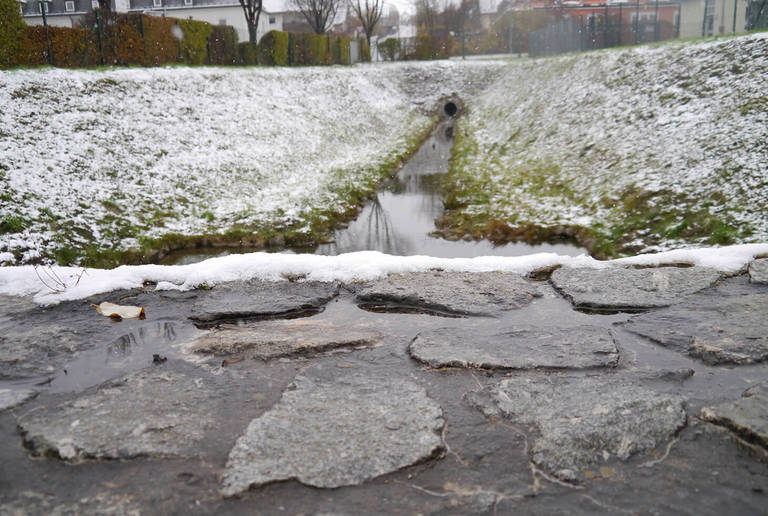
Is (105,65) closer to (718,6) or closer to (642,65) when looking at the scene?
(642,65)

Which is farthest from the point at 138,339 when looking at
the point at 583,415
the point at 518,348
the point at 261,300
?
the point at 583,415

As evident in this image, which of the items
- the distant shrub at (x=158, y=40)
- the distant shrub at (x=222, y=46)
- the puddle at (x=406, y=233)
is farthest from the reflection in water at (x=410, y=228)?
the distant shrub at (x=222, y=46)

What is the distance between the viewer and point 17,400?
248 centimetres

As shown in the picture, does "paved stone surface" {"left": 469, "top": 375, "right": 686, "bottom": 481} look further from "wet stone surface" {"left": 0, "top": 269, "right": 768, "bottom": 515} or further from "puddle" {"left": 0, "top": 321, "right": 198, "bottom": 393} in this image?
"puddle" {"left": 0, "top": 321, "right": 198, "bottom": 393}

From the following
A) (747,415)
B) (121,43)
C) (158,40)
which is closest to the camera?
(747,415)

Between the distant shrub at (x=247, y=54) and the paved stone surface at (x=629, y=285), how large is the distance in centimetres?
2276

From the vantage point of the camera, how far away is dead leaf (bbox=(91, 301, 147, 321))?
3390 millimetres

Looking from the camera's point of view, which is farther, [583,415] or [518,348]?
[518,348]

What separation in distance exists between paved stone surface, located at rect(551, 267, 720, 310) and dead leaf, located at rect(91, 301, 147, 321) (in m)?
2.85

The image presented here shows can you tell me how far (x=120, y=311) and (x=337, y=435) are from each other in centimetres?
204

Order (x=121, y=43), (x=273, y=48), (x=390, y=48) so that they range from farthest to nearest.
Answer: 1. (x=390, y=48)
2. (x=273, y=48)
3. (x=121, y=43)

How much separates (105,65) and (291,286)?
16204 mm

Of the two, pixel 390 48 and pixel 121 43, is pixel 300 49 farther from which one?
pixel 390 48

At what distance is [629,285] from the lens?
147 inches
